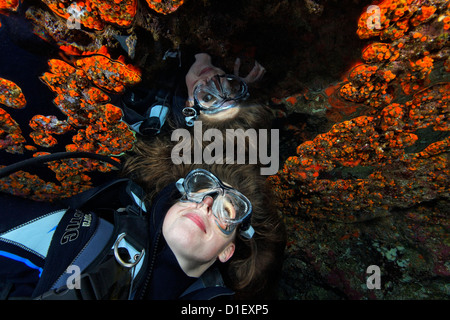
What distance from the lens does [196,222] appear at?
1643 millimetres

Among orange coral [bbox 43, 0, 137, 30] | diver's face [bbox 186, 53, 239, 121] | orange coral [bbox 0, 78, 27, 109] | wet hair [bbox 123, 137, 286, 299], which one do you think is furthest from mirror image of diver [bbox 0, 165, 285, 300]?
orange coral [bbox 43, 0, 137, 30]

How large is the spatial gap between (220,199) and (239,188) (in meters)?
0.51

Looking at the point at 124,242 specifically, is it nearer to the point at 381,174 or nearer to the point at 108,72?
the point at 108,72

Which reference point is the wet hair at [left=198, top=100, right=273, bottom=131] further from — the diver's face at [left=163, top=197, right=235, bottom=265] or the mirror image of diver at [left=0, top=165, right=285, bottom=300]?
the diver's face at [left=163, top=197, right=235, bottom=265]

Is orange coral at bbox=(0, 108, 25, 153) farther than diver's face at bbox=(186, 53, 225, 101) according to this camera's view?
Yes

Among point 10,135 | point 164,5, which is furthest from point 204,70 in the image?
point 10,135

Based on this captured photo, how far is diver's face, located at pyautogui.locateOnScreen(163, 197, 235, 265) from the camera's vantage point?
1.56 meters

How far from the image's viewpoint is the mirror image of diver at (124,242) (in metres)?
1.28

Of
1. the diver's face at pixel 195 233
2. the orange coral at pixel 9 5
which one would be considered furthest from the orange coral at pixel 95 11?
the diver's face at pixel 195 233

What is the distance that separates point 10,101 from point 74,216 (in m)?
1.24

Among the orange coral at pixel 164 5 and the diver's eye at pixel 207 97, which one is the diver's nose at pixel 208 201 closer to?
the diver's eye at pixel 207 97

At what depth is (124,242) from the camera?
1.44m
